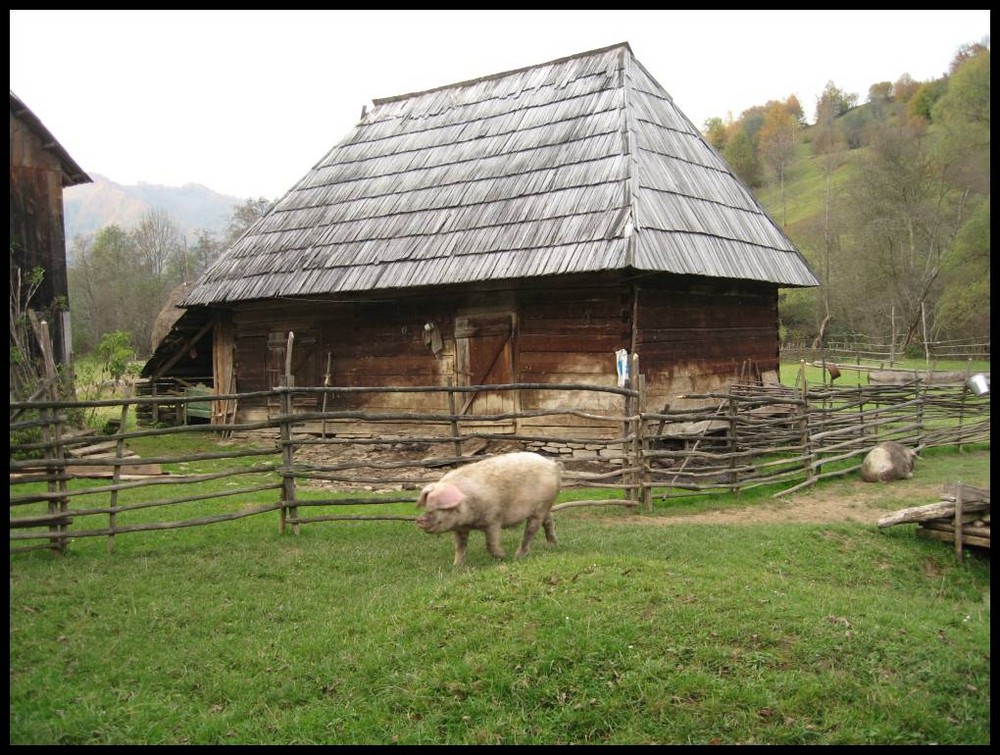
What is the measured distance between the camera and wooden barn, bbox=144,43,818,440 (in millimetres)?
11039

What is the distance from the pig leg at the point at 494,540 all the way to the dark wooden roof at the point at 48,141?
13378 millimetres

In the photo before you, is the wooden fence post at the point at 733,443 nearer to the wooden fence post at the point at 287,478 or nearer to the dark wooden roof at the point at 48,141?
the wooden fence post at the point at 287,478

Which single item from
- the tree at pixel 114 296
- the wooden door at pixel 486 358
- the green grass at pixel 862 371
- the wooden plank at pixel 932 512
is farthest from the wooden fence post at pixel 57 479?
the tree at pixel 114 296

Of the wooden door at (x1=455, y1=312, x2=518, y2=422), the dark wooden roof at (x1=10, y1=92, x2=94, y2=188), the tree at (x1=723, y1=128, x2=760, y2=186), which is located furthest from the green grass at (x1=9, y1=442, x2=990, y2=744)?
the tree at (x1=723, y1=128, x2=760, y2=186)

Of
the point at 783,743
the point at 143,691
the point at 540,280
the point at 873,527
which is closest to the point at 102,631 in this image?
the point at 143,691

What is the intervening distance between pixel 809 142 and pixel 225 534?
8394 cm

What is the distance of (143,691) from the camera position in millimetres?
4145

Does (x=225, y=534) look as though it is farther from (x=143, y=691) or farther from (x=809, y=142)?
(x=809, y=142)

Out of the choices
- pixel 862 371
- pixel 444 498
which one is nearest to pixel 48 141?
pixel 444 498

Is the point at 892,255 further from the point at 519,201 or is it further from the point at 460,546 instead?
the point at 460,546

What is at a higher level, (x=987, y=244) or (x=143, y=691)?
(x=987, y=244)

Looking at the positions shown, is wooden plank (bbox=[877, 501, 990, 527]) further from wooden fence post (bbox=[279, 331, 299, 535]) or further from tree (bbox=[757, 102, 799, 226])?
tree (bbox=[757, 102, 799, 226])

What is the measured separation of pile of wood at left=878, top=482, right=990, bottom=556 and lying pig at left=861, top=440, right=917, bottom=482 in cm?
356

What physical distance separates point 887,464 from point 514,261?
5739 mm
